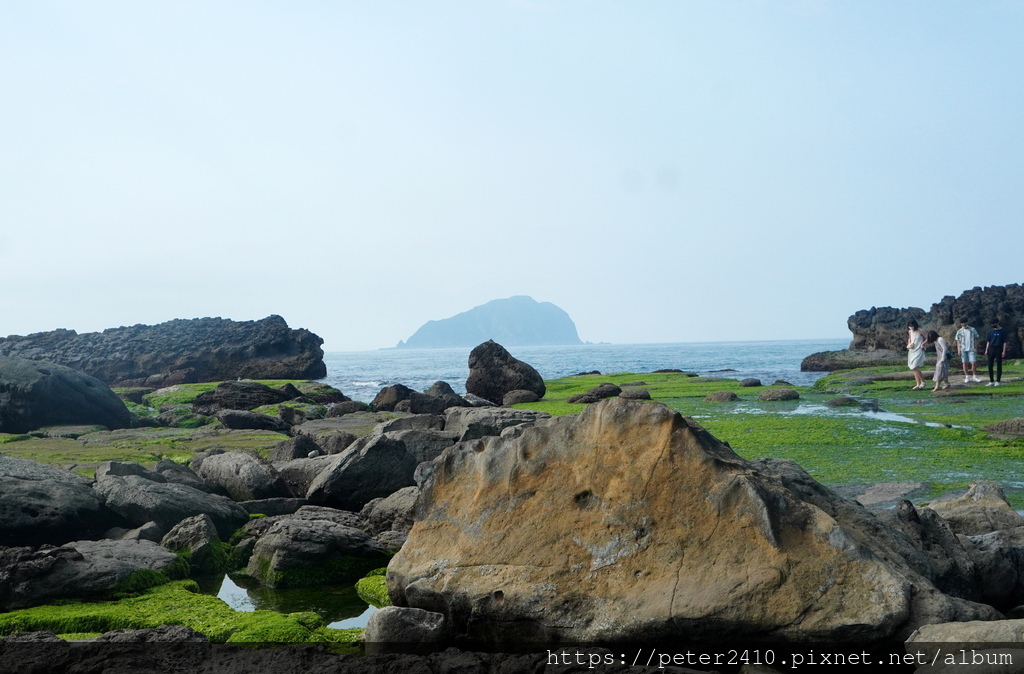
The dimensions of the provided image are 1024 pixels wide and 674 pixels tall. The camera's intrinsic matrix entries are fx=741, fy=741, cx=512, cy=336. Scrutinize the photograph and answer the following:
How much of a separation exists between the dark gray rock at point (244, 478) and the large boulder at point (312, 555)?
2.63 m

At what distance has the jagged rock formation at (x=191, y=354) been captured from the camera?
58.8 m

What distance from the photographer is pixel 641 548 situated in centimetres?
481

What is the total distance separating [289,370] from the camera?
191ft

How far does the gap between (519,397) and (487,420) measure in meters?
13.1

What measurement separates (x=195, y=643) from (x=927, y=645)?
14.0 ft

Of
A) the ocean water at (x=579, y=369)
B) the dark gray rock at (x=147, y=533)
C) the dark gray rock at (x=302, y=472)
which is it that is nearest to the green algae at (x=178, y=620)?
the dark gray rock at (x=147, y=533)

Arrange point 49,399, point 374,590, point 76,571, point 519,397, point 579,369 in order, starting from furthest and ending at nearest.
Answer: point 579,369 → point 519,397 → point 49,399 → point 374,590 → point 76,571

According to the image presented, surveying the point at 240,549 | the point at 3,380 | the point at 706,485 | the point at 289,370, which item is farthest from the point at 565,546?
the point at 289,370

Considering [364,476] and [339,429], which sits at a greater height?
[364,476]

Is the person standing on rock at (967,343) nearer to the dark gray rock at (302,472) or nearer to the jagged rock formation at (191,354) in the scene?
the dark gray rock at (302,472)

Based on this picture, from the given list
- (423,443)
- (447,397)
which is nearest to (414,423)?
(423,443)

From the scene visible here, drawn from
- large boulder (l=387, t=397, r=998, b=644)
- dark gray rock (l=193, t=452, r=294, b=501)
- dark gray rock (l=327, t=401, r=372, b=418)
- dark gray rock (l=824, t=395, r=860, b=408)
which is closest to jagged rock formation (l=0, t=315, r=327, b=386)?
dark gray rock (l=327, t=401, r=372, b=418)

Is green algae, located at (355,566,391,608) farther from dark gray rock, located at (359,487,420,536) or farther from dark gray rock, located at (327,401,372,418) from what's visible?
dark gray rock, located at (327,401,372,418)

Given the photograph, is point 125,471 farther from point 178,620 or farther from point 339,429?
point 339,429
